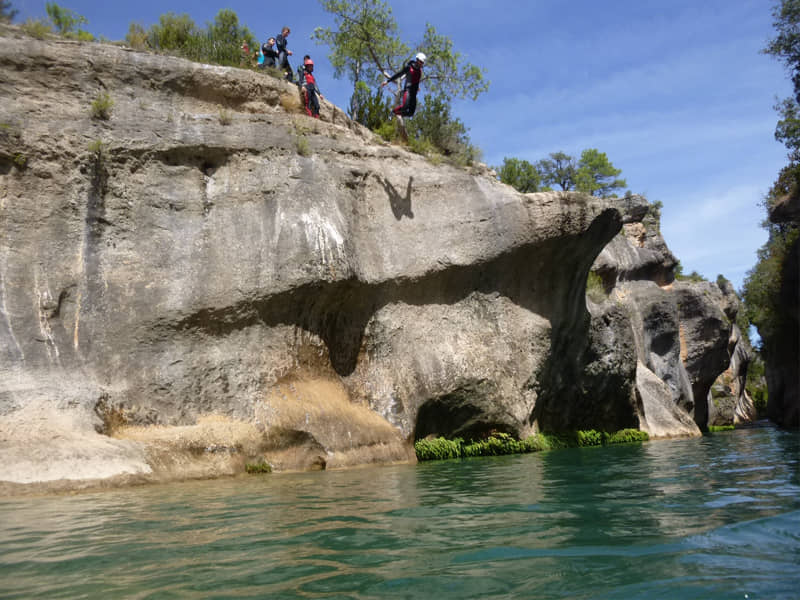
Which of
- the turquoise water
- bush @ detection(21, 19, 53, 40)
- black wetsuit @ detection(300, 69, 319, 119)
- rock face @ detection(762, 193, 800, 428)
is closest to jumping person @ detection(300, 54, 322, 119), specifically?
black wetsuit @ detection(300, 69, 319, 119)

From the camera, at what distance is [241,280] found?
13.0 m

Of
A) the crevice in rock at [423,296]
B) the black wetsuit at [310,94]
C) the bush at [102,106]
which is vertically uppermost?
the black wetsuit at [310,94]

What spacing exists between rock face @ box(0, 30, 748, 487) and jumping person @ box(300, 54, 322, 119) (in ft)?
1.12

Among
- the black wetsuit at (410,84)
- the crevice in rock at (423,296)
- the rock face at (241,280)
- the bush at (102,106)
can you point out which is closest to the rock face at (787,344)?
the rock face at (241,280)

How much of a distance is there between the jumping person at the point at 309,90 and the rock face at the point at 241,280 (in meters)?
0.34

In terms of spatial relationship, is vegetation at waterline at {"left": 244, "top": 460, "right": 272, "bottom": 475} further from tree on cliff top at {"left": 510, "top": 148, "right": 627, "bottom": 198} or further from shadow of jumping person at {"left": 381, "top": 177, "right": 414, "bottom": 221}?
tree on cliff top at {"left": 510, "top": 148, "right": 627, "bottom": 198}

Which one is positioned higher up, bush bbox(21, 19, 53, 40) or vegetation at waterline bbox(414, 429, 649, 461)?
bush bbox(21, 19, 53, 40)

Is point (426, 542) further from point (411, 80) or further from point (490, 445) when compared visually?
point (411, 80)

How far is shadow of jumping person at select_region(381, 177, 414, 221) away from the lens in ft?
52.2

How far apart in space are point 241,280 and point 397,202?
4.72 meters

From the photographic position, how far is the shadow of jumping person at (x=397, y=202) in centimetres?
1591

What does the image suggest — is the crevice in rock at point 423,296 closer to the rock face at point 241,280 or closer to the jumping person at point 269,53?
the rock face at point 241,280

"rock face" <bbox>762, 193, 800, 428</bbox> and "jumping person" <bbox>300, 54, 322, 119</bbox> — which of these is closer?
"jumping person" <bbox>300, 54, 322, 119</bbox>

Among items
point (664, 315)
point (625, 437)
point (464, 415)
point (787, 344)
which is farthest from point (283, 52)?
point (787, 344)
